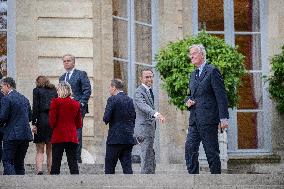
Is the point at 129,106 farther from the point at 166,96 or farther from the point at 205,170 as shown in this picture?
the point at 166,96

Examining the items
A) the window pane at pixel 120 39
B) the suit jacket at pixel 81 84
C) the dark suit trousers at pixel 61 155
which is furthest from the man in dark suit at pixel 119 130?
the window pane at pixel 120 39

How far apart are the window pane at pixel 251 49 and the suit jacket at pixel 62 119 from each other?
286 inches

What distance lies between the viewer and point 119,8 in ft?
55.8

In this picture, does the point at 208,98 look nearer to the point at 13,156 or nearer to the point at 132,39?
the point at 13,156

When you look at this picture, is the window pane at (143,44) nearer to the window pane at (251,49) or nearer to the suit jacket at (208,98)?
the window pane at (251,49)

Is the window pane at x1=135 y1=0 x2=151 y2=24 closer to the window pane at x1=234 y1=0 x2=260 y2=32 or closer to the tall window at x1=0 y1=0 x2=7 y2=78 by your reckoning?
the window pane at x1=234 y1=0 x2=260 y2=32

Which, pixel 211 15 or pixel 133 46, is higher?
pixel 211 15

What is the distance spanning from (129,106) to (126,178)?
6.87 ft

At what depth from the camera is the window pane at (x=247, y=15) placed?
59.4ft

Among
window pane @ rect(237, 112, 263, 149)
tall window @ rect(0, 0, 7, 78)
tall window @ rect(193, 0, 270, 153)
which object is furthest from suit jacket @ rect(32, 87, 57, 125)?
window pane @ rect(237, 112, 263, 149)

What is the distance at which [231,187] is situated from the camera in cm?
957

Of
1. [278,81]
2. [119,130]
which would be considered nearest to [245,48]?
[278,81]

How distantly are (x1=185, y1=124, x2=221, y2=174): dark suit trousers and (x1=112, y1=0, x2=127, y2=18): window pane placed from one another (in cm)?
671

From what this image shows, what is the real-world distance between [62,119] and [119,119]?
0.73 m
